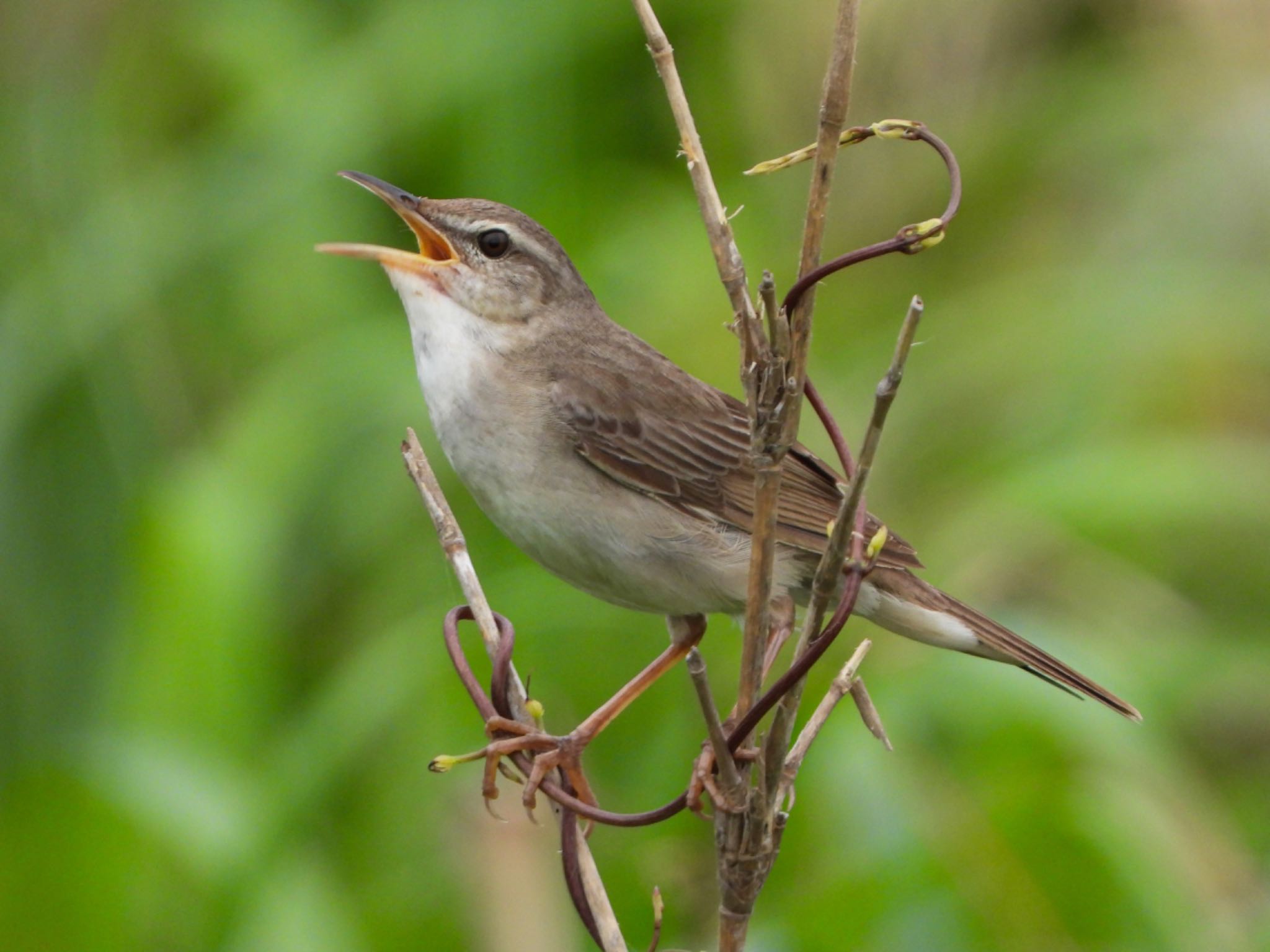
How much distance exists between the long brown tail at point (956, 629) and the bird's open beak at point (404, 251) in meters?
1.09

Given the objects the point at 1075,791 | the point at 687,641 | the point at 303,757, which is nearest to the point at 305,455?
the point at 303,757

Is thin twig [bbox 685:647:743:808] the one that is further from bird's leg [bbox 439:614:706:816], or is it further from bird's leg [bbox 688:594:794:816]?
bird's leg [bbox 439:614:706:816]

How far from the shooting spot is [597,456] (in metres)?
3.17

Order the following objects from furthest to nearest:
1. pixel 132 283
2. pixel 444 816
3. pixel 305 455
Answer: pixel 132 283, pixel 305 455, pixel 444 816

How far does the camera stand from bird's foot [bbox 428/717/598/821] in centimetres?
268

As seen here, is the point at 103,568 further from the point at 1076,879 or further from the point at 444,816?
the point at 1076,879

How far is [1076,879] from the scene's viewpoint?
332cm

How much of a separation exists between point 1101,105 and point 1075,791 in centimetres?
388

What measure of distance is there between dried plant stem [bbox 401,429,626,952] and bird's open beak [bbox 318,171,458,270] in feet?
1.33

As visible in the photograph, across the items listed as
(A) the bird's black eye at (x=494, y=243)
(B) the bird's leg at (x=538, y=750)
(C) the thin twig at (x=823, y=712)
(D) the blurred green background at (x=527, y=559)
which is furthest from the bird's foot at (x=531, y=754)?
(A) the bird's black eye at (x=494, y=243)

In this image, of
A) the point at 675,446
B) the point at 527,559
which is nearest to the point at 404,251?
the point at 675,446

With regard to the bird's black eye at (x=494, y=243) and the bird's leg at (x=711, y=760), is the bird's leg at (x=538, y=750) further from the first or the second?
the bird's black eye at (x=494, y=243)

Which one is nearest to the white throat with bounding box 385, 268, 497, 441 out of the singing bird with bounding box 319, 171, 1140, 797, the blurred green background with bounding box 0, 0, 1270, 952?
the singing bird with bounding box 319, 171, 1140, 797

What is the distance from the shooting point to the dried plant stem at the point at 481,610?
227 cm
